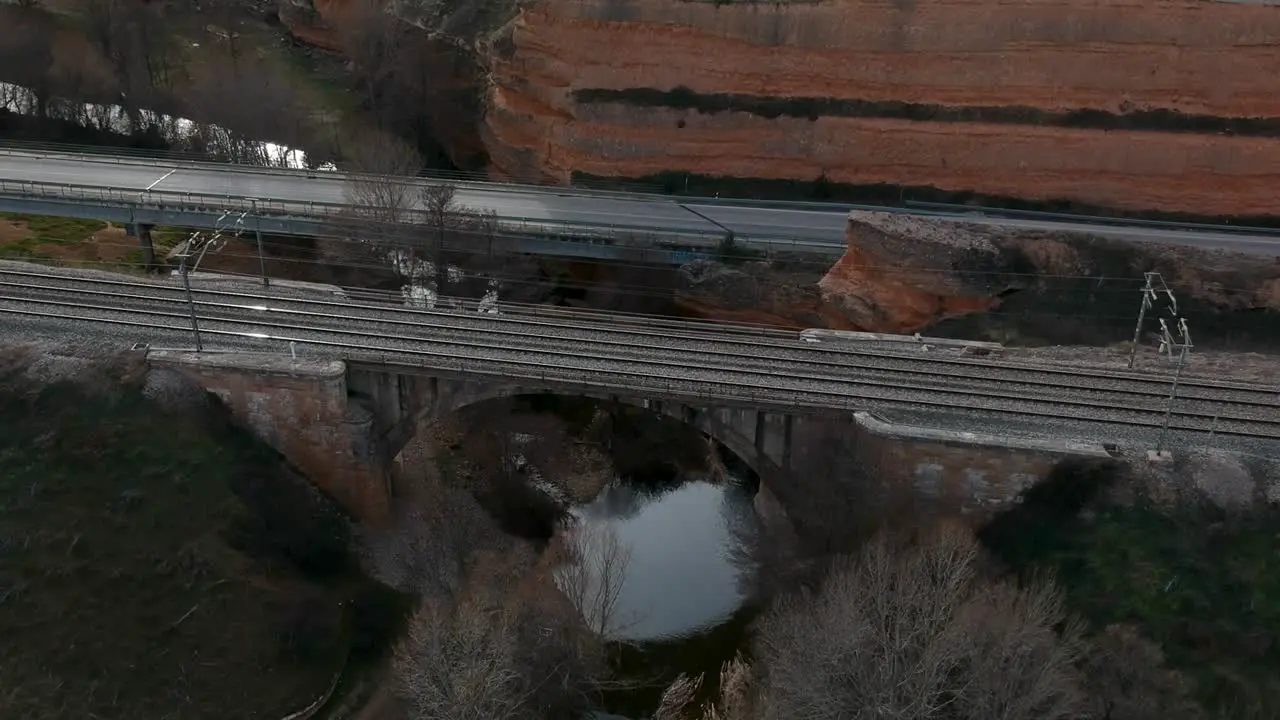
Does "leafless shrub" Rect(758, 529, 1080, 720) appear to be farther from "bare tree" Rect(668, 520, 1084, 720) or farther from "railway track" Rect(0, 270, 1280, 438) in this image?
"railway track" Rect(0, 270, 1280, 438)

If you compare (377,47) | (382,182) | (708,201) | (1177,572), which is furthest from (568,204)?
(1177,572)

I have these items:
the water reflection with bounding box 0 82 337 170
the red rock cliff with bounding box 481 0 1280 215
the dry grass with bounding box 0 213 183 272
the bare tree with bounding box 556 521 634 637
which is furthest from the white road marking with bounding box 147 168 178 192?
the bare tree with bounding box 556 521 634 637

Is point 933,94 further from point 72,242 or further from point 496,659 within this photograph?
point 72,242

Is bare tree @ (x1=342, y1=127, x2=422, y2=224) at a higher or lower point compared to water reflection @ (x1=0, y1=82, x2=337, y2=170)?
higher

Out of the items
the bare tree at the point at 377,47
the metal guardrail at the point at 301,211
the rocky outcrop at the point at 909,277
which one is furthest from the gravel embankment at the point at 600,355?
the bare tree at the point at 377,47

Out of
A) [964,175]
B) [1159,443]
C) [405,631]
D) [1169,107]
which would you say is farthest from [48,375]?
[1169,107]

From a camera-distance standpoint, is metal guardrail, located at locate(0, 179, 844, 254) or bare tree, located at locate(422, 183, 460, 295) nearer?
bare tree, located at locate(422, 183, 460, 295)
